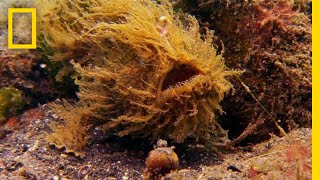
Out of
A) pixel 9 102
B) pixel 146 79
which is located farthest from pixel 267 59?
pixel 9 102

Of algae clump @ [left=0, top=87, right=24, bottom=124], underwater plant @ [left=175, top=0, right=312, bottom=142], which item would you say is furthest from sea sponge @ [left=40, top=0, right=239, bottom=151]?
algae clump @ [left=0, top=87, right=24, bottom=124]

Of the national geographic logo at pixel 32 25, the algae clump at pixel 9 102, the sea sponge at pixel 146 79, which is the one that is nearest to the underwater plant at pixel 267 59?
the sea sponge at pixel 146 79

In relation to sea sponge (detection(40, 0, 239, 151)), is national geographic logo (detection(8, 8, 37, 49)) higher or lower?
higher

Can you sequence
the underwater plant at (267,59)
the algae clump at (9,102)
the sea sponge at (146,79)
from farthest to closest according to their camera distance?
the algae clump at (9,102) → the underwater plant at (267,59) → the sea sponge at (146,79)

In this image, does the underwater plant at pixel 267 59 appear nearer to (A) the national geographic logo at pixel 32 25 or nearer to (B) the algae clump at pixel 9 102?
(A) the national geographic logo at pixel 32 25

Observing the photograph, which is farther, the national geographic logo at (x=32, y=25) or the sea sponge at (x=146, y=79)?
the national geographic logo at (x=32, y=25)

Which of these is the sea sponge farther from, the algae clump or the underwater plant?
→ the algae clump
